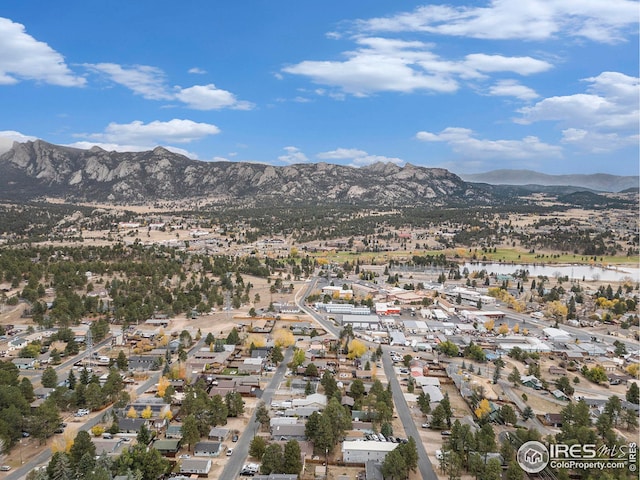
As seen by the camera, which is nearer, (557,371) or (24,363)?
(24,363)

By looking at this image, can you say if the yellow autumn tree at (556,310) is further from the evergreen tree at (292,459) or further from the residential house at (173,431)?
the residential house at (173,431)

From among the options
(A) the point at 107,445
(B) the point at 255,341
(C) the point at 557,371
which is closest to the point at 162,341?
(B) the point at 255,341

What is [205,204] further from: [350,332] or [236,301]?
[350,332]

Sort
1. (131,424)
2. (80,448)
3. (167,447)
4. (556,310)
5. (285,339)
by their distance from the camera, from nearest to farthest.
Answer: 1. (80,448)
2. (167,447)
3. (131,424)
4. (285,339)
5. (556,310)

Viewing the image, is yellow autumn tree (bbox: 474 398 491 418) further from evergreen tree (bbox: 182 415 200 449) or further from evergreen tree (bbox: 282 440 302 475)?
evergreen tree (bbox: 182 415 200 449)

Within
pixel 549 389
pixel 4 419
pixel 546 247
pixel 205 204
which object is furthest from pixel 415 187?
pixel 4 419

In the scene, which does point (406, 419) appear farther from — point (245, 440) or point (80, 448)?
point (80, 448)
